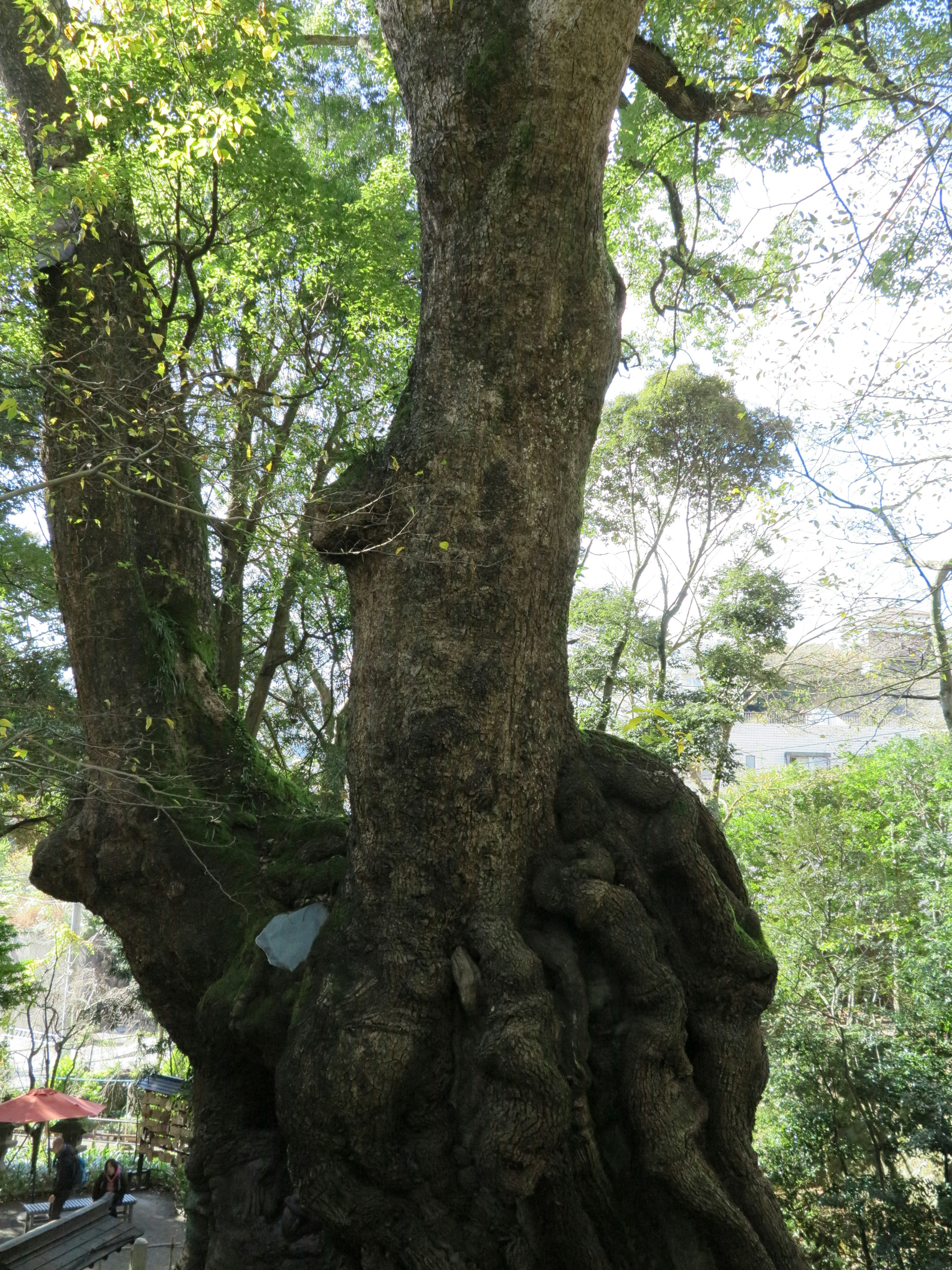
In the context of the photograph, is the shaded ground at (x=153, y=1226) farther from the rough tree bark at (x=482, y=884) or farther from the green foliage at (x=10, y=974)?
the rough tree bark at (x=482, y=884)

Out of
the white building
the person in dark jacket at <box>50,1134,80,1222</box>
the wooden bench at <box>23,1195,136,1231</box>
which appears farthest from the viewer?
the white building

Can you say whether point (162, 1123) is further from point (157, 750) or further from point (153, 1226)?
point (157, 750)

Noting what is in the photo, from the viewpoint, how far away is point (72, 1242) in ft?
20.1

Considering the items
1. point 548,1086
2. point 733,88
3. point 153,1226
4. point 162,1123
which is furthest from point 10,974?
point 733,88

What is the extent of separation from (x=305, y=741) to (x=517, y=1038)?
24.0 ft

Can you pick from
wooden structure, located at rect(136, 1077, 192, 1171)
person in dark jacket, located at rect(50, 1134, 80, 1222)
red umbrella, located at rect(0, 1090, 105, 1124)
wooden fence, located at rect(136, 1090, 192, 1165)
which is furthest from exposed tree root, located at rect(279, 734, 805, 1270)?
wooden fence, located at rect(136, 1090, 192, 1165)

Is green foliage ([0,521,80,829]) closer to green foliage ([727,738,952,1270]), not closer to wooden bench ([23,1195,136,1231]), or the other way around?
wooden bench ([23,1195,136,1231])

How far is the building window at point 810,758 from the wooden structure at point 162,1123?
13211mm

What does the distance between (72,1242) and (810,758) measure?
19365mm

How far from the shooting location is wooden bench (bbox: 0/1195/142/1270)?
5668 millimetres

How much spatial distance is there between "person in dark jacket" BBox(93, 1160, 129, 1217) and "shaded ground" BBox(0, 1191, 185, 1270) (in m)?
0.51

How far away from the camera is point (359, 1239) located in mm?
3021

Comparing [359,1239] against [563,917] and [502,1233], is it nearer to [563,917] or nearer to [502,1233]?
[502,1233]

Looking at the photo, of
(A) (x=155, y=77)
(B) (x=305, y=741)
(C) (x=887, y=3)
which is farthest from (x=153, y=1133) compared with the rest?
(C) (x=887, y=3)
